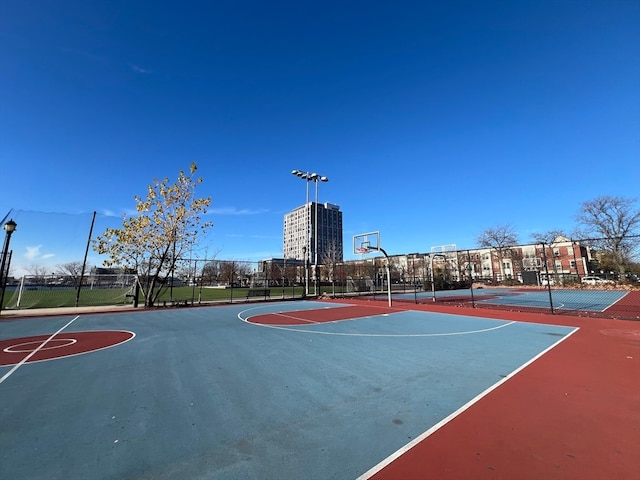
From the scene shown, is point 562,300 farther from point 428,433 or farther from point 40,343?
point 40,343

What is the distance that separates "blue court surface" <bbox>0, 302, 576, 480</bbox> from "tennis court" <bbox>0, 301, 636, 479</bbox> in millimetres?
22

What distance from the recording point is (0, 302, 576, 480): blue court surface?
9.20ft

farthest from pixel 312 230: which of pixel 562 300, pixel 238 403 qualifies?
pixel 238 403

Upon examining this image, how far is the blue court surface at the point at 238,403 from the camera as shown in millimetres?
2803

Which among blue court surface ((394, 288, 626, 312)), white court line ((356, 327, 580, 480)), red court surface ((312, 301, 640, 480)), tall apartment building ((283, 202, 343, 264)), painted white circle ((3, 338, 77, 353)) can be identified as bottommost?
red court surface ((312, 301, 640, 480))

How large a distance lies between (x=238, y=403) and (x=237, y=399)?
144 mm

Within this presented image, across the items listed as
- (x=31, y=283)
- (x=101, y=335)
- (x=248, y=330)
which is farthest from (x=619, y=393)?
(x=31, y=283)

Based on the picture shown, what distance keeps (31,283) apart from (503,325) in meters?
28.2

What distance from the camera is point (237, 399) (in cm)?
425

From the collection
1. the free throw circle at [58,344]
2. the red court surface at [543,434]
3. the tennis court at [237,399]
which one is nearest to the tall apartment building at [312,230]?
the free throw circle at [58,344]

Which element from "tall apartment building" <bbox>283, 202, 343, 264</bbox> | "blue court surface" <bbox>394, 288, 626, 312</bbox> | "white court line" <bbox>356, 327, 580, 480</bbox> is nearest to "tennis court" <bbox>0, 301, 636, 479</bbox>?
"white court line" <bbox>356, 327, 580, 480</bbox>

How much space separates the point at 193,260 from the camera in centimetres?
2058

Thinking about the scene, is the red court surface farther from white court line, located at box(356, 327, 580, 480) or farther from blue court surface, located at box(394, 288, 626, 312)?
blue court surface, located at box(394, 288, 626, 312)

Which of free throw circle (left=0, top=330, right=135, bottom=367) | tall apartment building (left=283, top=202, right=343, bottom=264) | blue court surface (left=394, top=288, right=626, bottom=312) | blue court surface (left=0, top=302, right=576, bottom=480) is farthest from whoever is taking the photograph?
tall apartment building (left=283, top=202, right=343, bottom=264)
